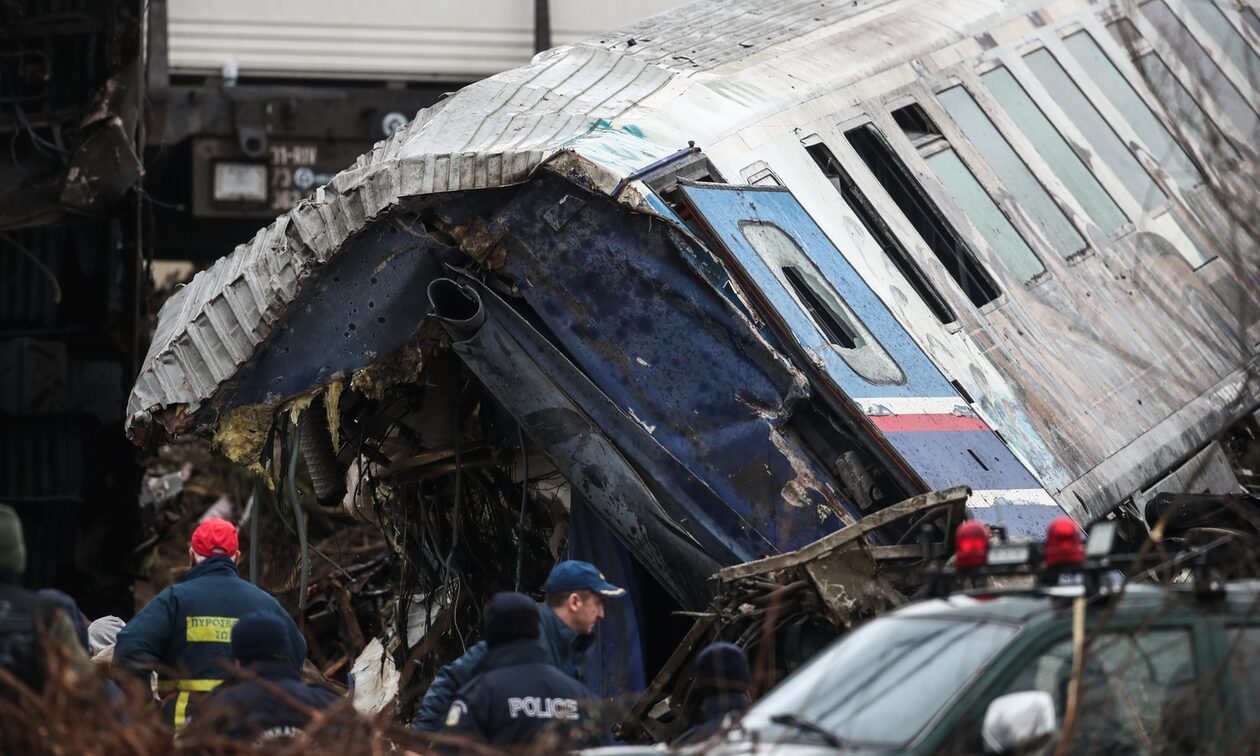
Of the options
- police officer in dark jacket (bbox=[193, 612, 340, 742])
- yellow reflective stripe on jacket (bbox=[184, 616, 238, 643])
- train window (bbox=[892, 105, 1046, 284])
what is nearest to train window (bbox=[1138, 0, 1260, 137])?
train window (bbox=[892, 105, 1046, 284])

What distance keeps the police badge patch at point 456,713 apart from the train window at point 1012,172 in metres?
5.97

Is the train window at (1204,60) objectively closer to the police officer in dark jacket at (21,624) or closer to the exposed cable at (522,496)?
the exposed cable at (522,496)

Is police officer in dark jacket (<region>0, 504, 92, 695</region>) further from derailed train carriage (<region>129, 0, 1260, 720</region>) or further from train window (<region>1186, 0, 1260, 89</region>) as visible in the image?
train window (<region>1186, 0, 1260, 89</region>)

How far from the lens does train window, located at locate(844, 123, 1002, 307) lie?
1042 centimetres

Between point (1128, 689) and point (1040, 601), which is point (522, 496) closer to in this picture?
point (1040, 601)

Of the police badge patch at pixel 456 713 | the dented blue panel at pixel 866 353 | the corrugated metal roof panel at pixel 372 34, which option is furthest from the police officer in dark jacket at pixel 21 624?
the corrugated metal roof panel at pixel 372 34

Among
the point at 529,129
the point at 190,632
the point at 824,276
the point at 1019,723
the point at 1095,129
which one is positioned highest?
the point at 529,129

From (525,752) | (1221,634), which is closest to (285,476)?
(525,752)

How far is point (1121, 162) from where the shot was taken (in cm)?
1258

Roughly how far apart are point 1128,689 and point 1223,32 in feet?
32.6

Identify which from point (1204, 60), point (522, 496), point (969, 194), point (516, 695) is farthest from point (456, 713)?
point (1204, 60)

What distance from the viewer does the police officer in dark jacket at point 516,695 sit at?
255 inches

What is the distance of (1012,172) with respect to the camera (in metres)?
11.6

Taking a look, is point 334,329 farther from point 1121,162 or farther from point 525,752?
point 1121,162
